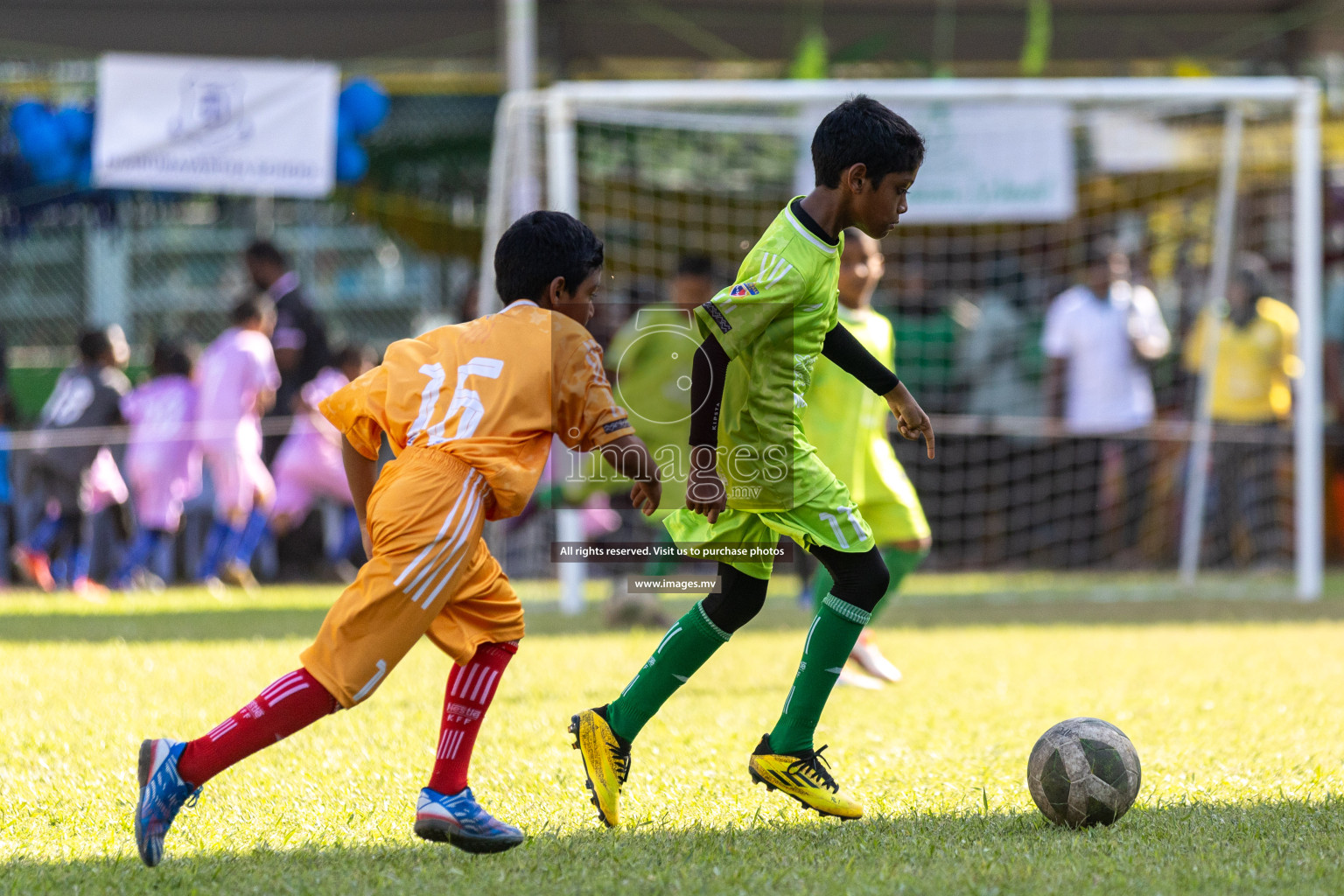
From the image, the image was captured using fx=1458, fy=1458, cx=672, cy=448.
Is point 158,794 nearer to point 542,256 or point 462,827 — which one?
point 462,827

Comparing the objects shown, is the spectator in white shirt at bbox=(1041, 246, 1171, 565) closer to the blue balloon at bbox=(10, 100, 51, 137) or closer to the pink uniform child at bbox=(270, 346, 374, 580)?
the pink uniform child at bbox=(270, 346, 374, 580)

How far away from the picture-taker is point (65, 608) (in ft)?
29.0

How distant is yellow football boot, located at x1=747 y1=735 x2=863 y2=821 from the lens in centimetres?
342

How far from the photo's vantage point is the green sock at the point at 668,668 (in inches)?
142

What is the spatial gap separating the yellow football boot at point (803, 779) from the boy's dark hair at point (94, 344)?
26.3ft

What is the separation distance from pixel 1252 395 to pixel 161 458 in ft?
25.4

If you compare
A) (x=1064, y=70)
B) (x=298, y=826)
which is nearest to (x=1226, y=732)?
(x=298, y=826)

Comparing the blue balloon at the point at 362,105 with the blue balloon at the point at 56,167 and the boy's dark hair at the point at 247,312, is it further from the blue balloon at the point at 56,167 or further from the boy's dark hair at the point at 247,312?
the blue balloon at the point at 56,167

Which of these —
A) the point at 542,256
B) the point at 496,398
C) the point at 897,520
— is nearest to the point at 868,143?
the point at 542,256

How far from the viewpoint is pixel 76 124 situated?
10570mm

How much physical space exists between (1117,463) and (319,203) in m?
7.34

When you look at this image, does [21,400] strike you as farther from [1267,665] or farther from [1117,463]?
[1267,665]

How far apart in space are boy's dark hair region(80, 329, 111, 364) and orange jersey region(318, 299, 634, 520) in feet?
25.6

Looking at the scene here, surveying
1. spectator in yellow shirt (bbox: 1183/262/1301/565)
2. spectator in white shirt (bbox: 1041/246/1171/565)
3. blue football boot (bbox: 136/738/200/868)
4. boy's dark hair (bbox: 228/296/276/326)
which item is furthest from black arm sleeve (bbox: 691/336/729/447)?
spectator in yellow shirt (bbox: 1183/262/1301/565)
